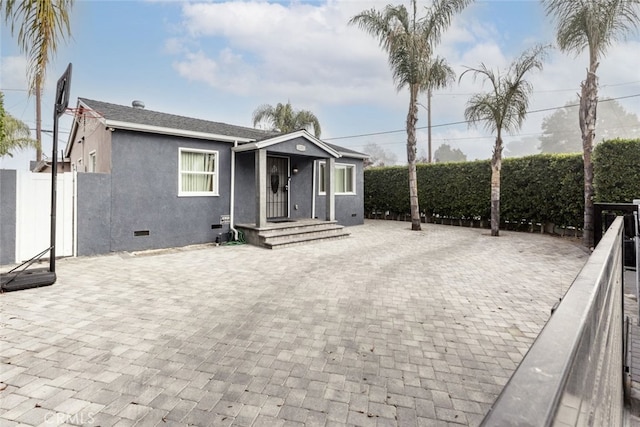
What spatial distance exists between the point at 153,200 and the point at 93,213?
131 centimetres

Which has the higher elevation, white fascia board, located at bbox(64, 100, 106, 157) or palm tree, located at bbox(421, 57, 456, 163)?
palm tree, located at bbox(421, 57, 456, 163)

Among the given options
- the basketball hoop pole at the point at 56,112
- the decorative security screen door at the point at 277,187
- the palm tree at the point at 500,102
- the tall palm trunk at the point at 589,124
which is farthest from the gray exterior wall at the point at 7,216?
the tall palm trunk at the point at 589,124

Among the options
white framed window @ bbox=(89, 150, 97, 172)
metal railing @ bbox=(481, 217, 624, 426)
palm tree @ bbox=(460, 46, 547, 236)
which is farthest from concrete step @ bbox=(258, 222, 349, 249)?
metal railing @ bbox=(481, 217, 624, 426)

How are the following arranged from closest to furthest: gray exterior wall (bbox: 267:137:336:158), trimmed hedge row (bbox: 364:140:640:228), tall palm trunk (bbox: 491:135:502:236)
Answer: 1. trimmed hedge row (bbox: 364:140:640:228)
2. gray exterior wall (bbox: 267:137:336:158)
3. tall palm trunk (bbox: 491:135:502:236)

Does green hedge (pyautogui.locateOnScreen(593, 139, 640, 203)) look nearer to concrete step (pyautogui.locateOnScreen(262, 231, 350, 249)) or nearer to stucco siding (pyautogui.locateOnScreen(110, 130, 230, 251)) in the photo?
concrete step (pyautogui.locateOnScreen(262, 231, 350, 249))

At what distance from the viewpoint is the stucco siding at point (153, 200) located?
25.3 feet

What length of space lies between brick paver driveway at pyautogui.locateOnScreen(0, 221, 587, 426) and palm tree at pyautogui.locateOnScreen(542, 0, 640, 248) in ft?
13.2

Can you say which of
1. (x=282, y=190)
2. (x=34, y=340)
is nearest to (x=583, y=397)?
(x=34, y=340)

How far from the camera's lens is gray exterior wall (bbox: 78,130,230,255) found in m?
7.66

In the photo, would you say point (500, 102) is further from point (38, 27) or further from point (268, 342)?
point (38, 27)

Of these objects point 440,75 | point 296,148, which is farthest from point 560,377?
point 440,75

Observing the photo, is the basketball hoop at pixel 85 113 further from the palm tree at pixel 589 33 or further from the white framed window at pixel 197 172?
the palm tree at pixel 589 33

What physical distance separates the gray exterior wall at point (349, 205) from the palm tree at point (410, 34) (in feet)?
11.9

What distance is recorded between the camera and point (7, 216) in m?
6.22
